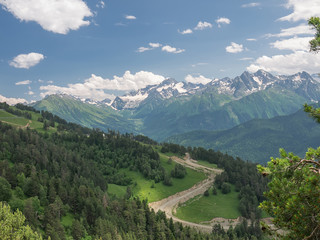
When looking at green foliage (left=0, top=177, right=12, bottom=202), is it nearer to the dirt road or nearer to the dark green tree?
the dark green tree

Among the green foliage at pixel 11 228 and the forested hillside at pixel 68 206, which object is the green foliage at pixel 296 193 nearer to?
Answer: the green foliage at pixel 11 228

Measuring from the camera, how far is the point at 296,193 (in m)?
14.2

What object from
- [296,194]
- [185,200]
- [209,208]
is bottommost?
[209,208]

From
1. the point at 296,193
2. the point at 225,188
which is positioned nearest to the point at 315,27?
the point at 296,193

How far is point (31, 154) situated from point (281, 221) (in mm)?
148305

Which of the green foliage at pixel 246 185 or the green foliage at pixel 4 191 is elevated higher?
the green foliage at pixel 4 191

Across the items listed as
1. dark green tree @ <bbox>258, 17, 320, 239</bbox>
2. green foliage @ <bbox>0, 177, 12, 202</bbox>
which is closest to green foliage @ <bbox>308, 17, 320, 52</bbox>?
dark green tree @ <bbox>258, 17, 320, 239</bbox>

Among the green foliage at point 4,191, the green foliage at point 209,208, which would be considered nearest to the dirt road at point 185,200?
the green foliage at point 209,208

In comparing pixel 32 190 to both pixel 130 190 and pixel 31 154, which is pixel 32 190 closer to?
pixel 31 154

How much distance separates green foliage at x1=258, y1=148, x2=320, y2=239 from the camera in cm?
1387

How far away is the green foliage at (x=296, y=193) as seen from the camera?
1387cm

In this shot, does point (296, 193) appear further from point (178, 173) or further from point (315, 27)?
point (178, 173)

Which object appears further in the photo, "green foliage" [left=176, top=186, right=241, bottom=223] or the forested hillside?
"green foliage" [left=176, top=186, right=241, bottom=223]

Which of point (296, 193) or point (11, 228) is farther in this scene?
point (11, 228)
